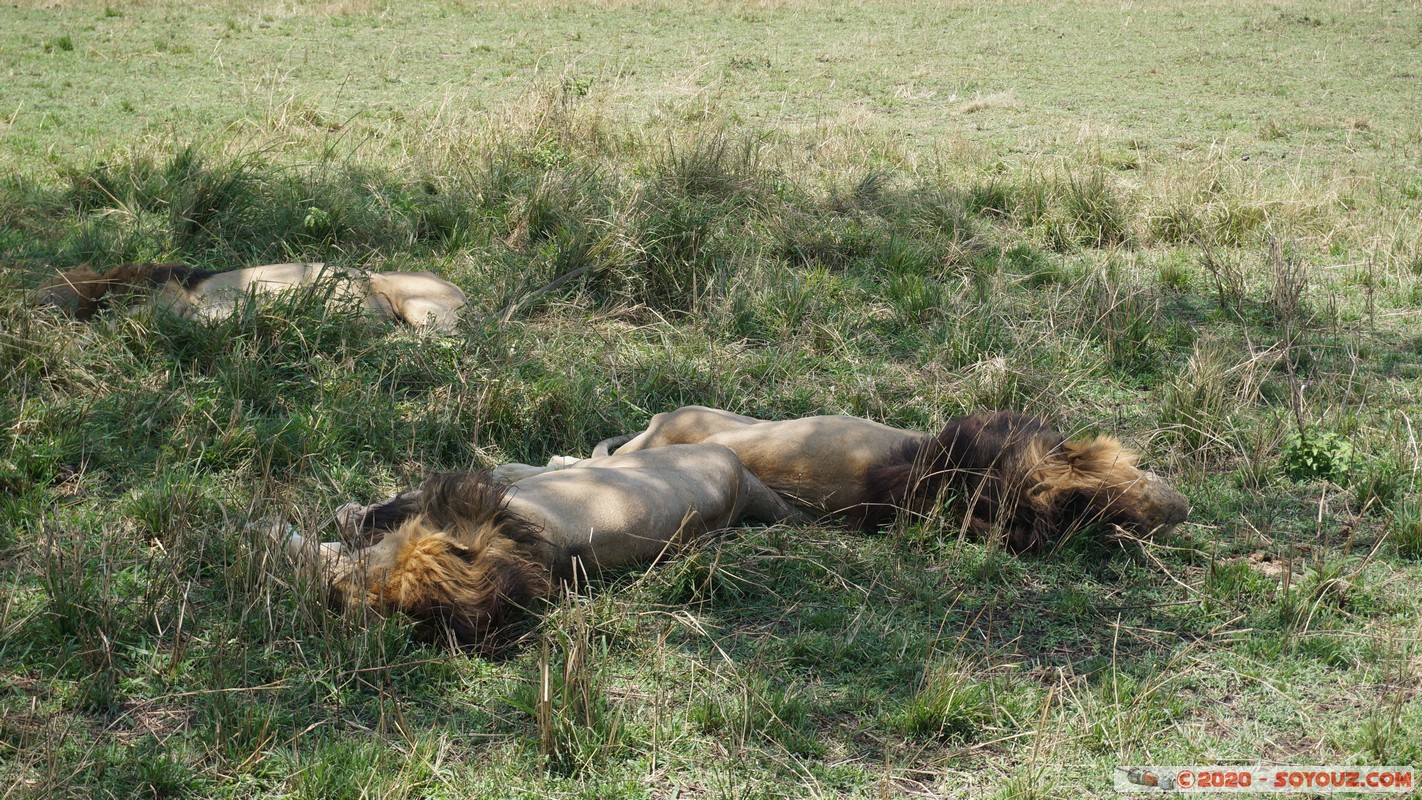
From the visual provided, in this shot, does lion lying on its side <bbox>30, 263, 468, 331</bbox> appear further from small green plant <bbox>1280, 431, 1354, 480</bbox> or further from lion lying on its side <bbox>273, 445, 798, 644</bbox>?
small green plant <bbox>1280, 431, 1354, 480</bbox>

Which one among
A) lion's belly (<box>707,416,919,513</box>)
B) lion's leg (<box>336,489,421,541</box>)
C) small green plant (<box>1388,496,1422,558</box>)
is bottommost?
small green plant (<box>1388,496,1422,558</box>)

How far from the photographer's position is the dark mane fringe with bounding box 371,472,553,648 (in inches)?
144

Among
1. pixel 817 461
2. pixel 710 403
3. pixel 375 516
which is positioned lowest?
pixel 710 403

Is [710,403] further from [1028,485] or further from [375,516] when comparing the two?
[375,516]

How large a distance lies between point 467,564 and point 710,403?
7.81 feet

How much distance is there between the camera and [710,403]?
19.4ft

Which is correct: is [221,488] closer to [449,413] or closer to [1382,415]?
[449,413]

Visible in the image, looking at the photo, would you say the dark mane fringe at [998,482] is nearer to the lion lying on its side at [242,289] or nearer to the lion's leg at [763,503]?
the lion's leg at [763,503]

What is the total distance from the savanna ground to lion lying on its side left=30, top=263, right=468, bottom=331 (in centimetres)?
20

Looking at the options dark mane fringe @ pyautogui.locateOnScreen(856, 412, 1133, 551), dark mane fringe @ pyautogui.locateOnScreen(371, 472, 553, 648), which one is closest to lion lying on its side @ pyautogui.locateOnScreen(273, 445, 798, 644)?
dark mane fringe @ pyautogui.locateOnScreen(371, 472, 553, 648)

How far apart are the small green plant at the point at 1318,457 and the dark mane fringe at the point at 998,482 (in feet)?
3.62

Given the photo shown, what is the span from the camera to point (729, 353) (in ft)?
20.9

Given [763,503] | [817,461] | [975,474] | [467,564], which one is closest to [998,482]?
[975,474]

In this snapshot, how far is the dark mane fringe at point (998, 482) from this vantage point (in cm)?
461
